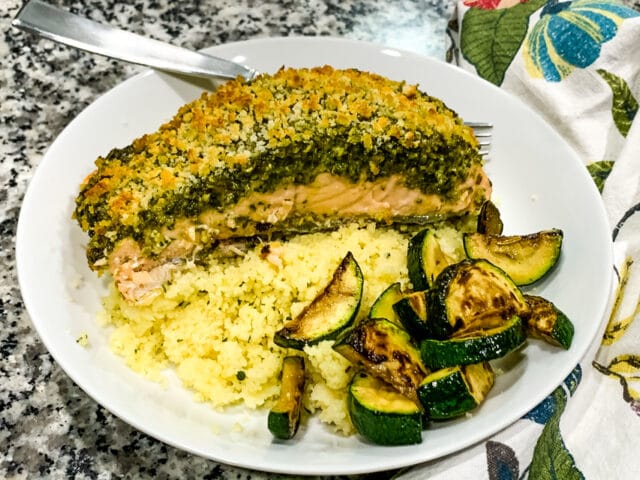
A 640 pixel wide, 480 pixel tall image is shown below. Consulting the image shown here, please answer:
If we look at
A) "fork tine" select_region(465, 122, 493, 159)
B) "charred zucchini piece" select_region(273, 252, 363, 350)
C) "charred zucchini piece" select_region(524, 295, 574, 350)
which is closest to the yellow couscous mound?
"charred zucchini piece" select_region(273, 252, 363, 350)

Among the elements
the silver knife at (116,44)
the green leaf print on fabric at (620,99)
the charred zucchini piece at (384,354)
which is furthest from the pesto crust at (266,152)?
the green leaf print on fabric at (620,99)

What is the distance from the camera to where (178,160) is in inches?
76.7

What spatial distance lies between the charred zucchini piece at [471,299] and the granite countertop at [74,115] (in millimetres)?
440

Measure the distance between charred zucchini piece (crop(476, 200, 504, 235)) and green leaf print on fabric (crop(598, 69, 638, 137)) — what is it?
2.10 ft

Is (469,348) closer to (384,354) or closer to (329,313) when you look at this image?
(384,354)

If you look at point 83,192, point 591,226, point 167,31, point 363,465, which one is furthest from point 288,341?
point 167,31

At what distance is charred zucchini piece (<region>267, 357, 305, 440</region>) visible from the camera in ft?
5.41

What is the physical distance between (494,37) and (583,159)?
0.56 metres

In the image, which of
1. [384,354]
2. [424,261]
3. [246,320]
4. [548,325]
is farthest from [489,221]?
[246,320]

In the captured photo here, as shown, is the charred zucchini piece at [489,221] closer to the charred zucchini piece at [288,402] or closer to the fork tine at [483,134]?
the fork tine at [483,134]

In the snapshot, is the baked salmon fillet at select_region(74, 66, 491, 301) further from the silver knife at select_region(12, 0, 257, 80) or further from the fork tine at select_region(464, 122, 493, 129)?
the silver knife at select_region(12, 0, 257, 80)

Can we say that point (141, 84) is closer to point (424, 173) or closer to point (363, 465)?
point (424, 173)

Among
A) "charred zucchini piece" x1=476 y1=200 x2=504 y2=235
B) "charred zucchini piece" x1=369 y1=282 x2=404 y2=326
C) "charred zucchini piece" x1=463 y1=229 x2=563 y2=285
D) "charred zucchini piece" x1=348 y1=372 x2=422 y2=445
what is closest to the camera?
"charred zucchini piece" x1=348 y1=372 x2=422 y2=445

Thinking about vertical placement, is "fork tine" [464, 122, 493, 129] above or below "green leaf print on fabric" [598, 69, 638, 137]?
below
